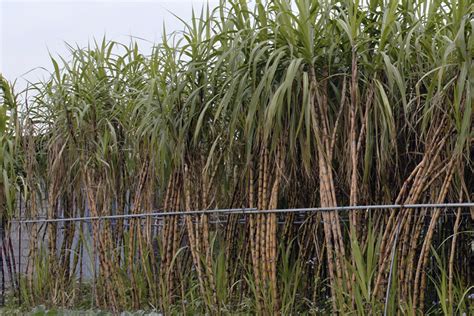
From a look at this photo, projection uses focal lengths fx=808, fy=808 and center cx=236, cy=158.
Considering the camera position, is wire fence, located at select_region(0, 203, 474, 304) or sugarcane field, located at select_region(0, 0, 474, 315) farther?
wire fence, located at select_region(0, 203, 474, 304)

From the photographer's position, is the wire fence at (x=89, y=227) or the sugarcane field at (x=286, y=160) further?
the wire fence at (x=89, y=227)

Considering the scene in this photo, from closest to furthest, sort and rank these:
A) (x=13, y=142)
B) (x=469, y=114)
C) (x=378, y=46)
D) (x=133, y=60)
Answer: (x=469, y=114) → (x=378, y=46) → (x=133, y=60) → (x=13, y=142)

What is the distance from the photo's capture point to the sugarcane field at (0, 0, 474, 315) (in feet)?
13.7

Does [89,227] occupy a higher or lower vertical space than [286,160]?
lower

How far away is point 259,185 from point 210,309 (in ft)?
2.88

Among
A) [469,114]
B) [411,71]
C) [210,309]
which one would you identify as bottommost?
[210,309]

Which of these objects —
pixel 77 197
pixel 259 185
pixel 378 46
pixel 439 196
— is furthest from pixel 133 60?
pixel 439 196

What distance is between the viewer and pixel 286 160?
15.9ft

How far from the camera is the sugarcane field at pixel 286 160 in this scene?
4184mm

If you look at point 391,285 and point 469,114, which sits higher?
point 469,114

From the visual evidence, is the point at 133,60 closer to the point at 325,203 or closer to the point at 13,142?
the point at 13,142

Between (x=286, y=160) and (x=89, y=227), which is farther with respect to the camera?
(x=89, y=227)

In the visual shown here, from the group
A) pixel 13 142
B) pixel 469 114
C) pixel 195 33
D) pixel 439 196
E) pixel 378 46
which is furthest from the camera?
pixel 13 142

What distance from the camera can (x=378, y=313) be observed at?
4207 millimetres
